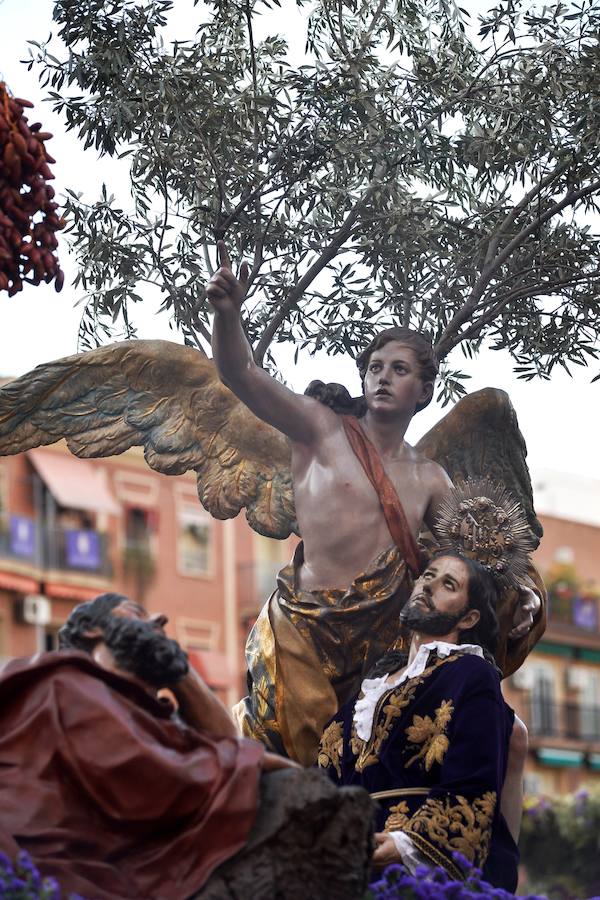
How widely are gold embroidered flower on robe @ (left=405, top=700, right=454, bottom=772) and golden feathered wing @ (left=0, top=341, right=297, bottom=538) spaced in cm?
154

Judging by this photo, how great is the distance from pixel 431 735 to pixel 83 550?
1988 cm

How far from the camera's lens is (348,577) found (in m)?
7.30

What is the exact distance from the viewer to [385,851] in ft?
19.3

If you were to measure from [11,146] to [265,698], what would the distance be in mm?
2671

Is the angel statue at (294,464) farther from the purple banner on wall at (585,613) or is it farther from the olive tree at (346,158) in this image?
the purple banner on wall at (585,613)

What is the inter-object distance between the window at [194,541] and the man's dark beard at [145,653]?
2150cm

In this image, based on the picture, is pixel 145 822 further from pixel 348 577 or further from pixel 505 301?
pixel 505 301

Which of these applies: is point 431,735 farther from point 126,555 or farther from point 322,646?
point 126,555

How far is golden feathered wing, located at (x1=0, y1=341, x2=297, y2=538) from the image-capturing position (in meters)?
7.59

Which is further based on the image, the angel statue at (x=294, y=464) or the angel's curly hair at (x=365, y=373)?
the angel's curly hair at (x=365, y=373)

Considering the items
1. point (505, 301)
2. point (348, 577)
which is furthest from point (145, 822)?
point (505, 301)

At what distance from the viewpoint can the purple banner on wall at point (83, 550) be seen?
25797 mm

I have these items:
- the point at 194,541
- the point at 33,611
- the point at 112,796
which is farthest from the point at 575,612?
the point at 112,796

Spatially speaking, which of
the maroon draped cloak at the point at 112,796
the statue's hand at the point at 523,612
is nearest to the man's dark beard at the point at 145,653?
the maroon draped cloak at the point at 112,796
